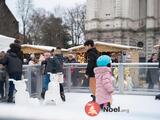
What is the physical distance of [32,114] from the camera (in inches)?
160

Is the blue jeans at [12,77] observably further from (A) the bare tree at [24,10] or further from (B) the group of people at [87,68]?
(A) the bare tree at [24,10]

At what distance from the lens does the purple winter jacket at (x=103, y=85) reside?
897cm

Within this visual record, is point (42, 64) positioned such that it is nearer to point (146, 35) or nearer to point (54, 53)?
point (54, 53)

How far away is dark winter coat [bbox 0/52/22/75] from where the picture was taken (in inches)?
462

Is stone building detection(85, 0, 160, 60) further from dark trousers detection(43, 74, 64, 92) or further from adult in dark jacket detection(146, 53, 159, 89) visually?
dark trousers detection(43, 74, 64, 92)

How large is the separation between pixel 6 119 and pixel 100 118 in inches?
32.5

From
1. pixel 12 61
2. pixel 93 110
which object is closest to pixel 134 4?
pixel 12 61

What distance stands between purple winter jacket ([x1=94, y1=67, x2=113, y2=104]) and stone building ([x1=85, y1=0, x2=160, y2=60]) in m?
45.8

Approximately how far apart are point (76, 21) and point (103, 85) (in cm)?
6260

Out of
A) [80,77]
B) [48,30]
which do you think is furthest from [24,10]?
[80,77]

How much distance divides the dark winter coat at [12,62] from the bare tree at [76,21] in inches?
2236

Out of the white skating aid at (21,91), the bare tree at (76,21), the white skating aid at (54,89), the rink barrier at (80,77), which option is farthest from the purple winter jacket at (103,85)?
the bare tree at (76,21)

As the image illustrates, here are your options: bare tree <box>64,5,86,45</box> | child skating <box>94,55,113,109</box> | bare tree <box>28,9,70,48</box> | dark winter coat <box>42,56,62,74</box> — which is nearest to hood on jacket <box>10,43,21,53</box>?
dark winter coat <box>42,56,62,74</box>

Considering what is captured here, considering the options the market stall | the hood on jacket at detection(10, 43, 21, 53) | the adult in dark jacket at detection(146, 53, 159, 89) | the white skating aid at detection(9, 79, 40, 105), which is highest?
the market stall
